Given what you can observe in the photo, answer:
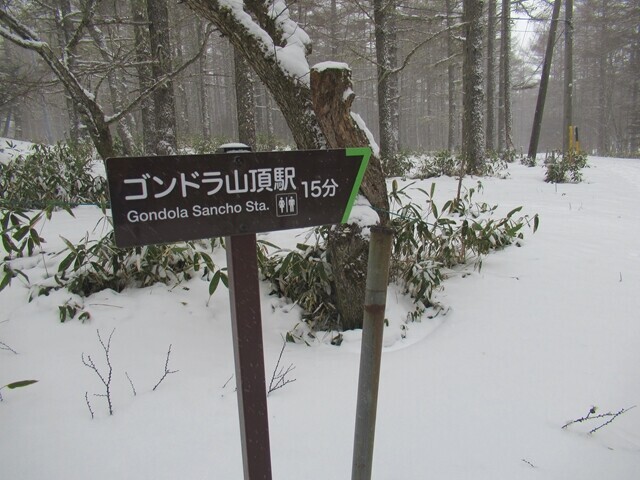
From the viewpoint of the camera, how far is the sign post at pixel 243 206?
1.04 meters

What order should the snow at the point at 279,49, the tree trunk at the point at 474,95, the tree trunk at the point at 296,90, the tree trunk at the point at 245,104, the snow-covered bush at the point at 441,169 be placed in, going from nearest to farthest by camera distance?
1. the tree trunk at the point at 296,90
2. the snow at the point at 279,49
3. the tree trunk at the point at 245,104
4. the tree trunk at the point at 474,95
5. the snow-covered bush at the point at 441,169

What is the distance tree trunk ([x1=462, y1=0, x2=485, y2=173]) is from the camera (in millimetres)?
8242

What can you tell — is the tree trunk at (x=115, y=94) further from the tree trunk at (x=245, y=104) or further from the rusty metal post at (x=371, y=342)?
the rusty metal post at (x=371, y=342)

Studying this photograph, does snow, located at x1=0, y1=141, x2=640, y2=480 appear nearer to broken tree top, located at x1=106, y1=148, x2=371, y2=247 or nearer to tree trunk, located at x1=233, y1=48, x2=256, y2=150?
broken tree top, located at x1=106, y1=148, x2=371, y2=247

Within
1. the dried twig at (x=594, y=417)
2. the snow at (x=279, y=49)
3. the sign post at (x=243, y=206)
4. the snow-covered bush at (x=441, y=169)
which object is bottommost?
the dried twig at (x=594, y=417)

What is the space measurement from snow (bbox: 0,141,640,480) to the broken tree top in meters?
1.23

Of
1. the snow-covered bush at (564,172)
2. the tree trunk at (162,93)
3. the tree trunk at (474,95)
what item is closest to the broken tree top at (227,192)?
the tree trunk at (162,93)

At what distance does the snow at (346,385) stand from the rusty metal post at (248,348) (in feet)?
2.02

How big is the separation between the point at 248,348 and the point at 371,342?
1.41 feet

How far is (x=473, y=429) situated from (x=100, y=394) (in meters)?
2.01

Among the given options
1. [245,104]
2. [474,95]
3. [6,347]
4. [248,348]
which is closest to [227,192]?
[248,348]

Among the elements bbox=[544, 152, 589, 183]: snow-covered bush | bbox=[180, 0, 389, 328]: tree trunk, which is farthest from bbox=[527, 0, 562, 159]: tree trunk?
bbox=[180, 0, 389, 328]: tree trunk

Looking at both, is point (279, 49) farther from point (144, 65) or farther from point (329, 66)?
point (144, 65)

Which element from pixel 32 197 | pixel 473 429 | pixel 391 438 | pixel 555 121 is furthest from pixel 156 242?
pixel 555 121
